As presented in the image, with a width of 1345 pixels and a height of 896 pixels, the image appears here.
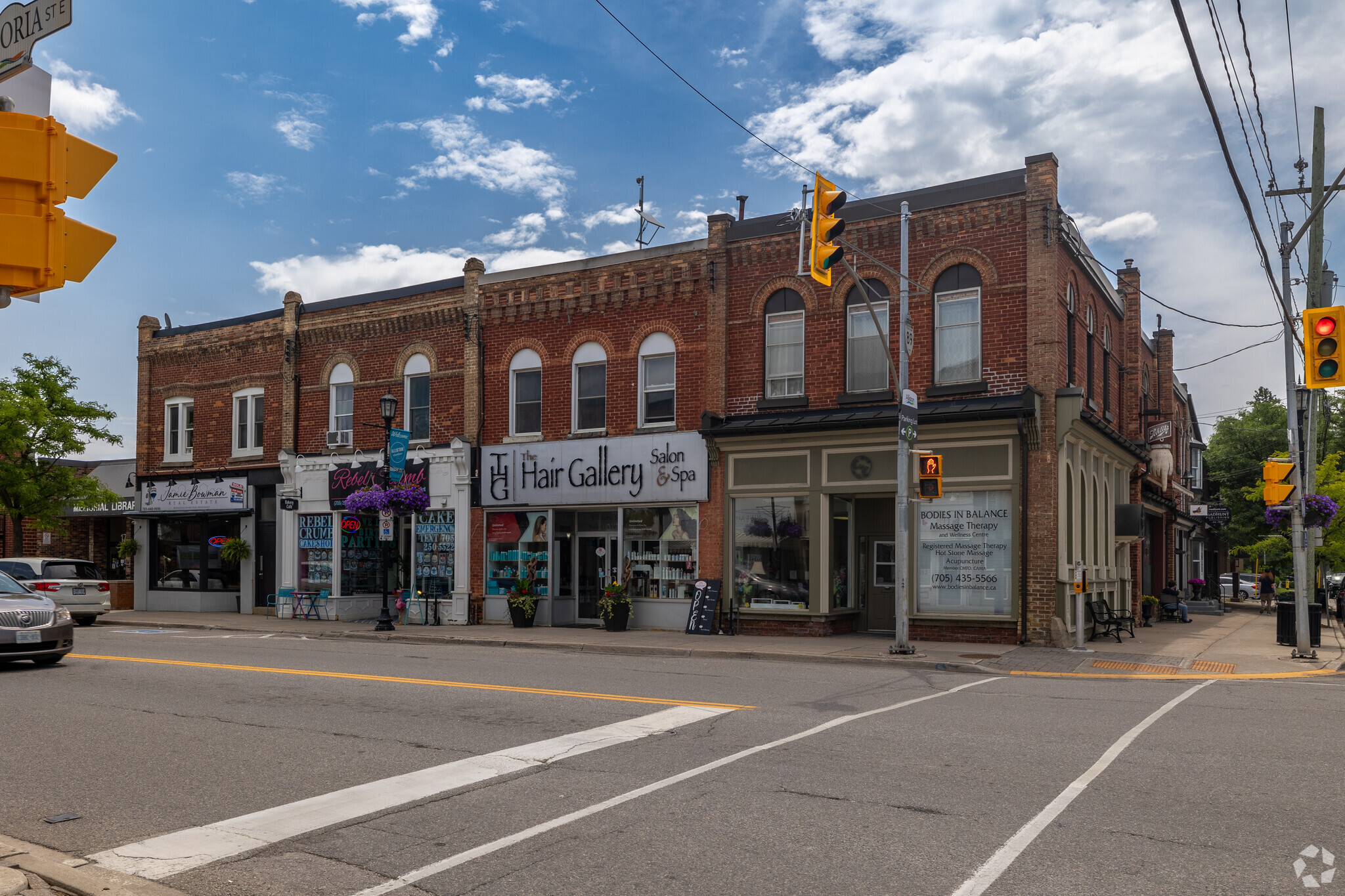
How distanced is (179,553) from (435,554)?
10.4 metres

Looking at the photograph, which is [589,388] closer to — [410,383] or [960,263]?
[410,383]

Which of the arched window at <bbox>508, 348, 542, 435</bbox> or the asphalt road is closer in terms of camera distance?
the asphalt road

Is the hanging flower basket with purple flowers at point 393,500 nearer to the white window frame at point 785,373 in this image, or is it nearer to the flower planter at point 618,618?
the flower planter at point 618,618

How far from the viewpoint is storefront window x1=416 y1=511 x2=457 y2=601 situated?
26.0 m

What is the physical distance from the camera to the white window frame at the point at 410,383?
2667cm

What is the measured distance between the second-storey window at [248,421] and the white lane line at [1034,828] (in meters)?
A: 25.9

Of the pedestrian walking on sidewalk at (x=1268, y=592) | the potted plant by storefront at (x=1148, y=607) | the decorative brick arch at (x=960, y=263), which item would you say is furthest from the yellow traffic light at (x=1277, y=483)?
the pedestrian walking on sidewalk at (x=1268, y=592)

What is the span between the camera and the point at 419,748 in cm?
895

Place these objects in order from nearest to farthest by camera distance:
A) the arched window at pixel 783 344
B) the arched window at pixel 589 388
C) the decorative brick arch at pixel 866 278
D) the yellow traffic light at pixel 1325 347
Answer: the yellow traffic light at pixel 1325 347 → the decorative brick arch at pixel 866 278 → the arched window at pixel 783 344 → the arched window at pixel 589 388

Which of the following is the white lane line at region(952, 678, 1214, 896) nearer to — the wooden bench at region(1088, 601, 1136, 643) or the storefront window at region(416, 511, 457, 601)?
the wooden bench at region(1088, 601, 1136, 643)

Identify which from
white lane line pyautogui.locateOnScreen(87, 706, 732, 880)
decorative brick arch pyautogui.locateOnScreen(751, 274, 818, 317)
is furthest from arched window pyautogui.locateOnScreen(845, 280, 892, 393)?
white lane line pyautogui.locateOnScreen(87, 706, 732, 880)

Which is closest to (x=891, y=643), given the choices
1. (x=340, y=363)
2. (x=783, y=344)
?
(x=783, y=344)

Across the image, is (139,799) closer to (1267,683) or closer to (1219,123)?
(1219,123)

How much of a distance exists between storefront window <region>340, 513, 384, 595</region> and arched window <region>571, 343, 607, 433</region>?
23.5 feet
